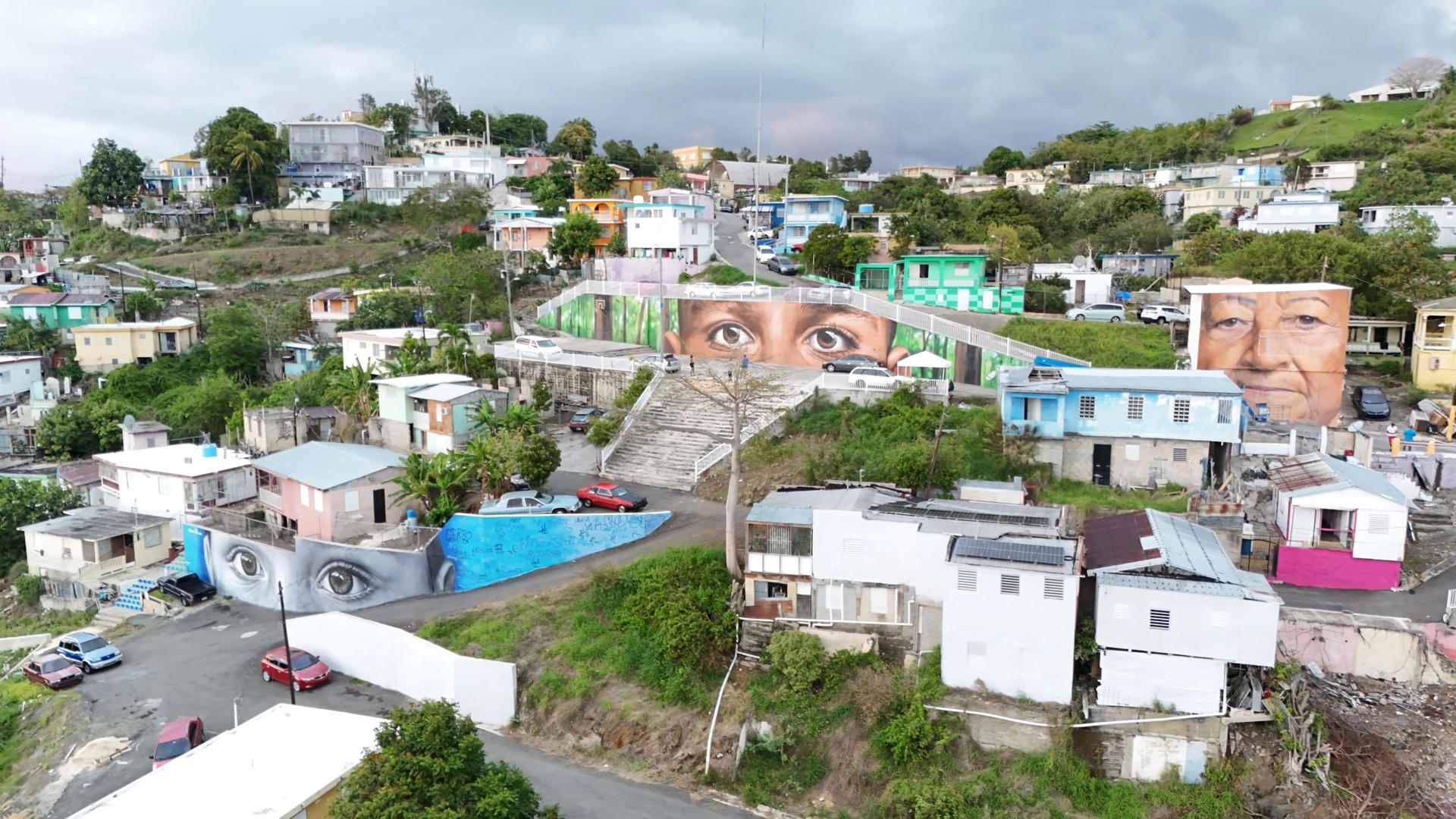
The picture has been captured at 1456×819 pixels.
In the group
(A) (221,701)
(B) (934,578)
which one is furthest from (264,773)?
(B) (934,578)

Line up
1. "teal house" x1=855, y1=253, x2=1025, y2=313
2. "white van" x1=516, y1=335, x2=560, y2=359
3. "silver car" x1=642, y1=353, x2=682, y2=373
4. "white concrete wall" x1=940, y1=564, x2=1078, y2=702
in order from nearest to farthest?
"white concrete wall" x1=940, y1=564, x2=1078, y2=702 < "silver car" x1=642, y1=353, x2=682, y2=373 < "white van" x1=516, y1=335, x2=560, y2=359 < "teal house" x1=855, y1=253, x2=1025, y2=313

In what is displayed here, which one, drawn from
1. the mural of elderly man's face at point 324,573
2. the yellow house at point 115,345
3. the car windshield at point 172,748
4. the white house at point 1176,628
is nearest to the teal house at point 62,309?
the yellow house at point 115,345

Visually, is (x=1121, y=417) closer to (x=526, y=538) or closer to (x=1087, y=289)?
(x=526, y=538)

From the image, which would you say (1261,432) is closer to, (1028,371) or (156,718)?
(1028,371)

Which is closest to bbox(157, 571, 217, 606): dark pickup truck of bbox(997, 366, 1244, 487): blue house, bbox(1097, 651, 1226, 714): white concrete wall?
bbox(997, 366, 1244, 487): blue house

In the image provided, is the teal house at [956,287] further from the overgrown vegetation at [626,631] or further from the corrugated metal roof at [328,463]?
the corrugated metal roof at [328,463]

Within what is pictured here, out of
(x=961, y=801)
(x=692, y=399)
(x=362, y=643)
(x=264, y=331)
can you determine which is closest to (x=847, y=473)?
(x=692, y=399)

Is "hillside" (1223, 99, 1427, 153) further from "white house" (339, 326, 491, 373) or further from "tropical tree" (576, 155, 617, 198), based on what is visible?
"white house" (339, 326, 491, 373)
